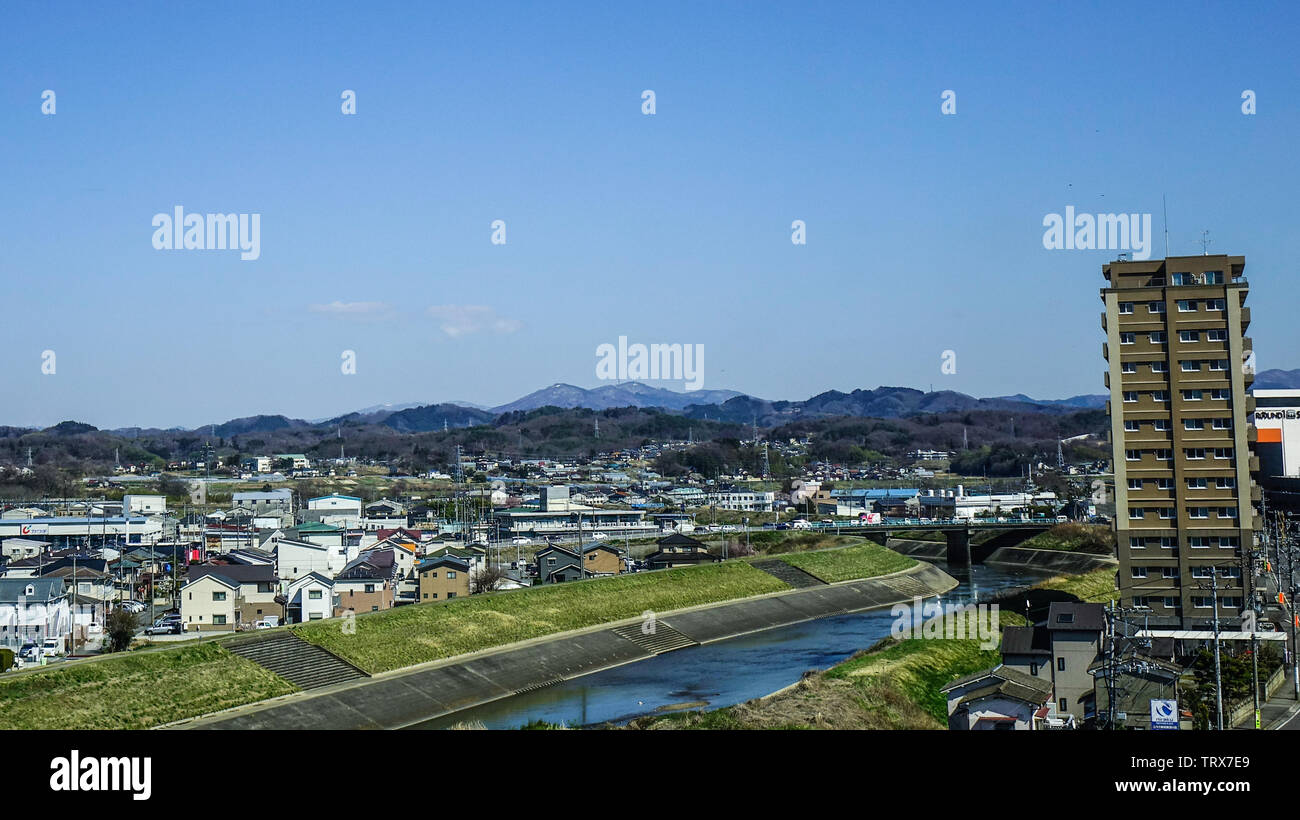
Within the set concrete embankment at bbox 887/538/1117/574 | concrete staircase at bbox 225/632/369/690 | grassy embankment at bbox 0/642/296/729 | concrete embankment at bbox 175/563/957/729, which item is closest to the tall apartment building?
concrete embankment at bbox 175/563/957/729

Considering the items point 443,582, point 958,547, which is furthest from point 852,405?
point 443,582

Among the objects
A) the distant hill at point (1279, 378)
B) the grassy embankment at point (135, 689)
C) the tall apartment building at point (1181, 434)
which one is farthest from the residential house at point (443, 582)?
the distant hill at point (1279, 378)

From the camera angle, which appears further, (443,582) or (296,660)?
(443,582)

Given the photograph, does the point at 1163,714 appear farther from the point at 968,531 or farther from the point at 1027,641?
the point at 968,531

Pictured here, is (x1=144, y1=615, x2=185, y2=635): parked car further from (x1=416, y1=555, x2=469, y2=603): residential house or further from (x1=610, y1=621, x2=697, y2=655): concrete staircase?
(x1=610, y1=621, x2=697, y2=655): concrete staircase
